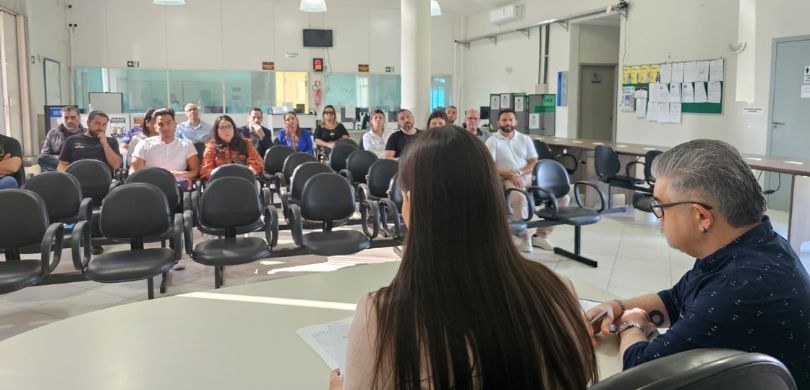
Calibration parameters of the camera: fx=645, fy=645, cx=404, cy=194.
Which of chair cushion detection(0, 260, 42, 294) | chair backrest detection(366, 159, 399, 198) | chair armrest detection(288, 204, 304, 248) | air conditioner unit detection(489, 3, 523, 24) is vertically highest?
air conditioner unit detection(489, 3, 523, 24)

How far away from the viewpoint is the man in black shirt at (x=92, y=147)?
20.5ft

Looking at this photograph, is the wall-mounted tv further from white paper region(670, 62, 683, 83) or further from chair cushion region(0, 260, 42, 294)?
chair cushion region(0, 260, 42, 294)

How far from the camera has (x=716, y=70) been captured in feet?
29.9

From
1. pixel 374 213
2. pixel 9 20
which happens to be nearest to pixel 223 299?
pixel 374 213

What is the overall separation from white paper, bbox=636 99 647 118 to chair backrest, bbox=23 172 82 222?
868 cm

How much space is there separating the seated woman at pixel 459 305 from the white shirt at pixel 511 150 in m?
5.07

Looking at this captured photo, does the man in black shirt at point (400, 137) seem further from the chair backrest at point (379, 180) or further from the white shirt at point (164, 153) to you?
the white shirt at point (164, 153)

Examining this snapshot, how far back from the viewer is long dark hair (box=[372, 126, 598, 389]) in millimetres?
1072

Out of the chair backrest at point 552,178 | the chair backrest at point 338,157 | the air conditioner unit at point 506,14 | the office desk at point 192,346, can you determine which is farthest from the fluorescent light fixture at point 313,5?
the office desk at point 192,346

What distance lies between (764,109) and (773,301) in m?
8.19

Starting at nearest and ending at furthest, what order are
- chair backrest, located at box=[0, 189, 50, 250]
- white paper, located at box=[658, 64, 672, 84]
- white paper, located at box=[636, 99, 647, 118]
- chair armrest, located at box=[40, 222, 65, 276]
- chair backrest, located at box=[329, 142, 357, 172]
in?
chair armrest, located at box=[40, 222, 65, 276], chair backrest, located at box=[0, 189, 50, 250], chair backrest, located at box=[329, 142, 357, 172], white paper, located at box=[658, 64, 672, 84], white paper, located at box=[636, 99, 647, 118]

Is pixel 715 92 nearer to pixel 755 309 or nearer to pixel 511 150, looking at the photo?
pixel 511 150

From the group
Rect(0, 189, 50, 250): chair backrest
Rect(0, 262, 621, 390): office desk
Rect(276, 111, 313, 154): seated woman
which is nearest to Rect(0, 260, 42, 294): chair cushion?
Rect(0, 189, 50, 250): chair backrest

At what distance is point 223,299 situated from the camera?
7.50 ft
